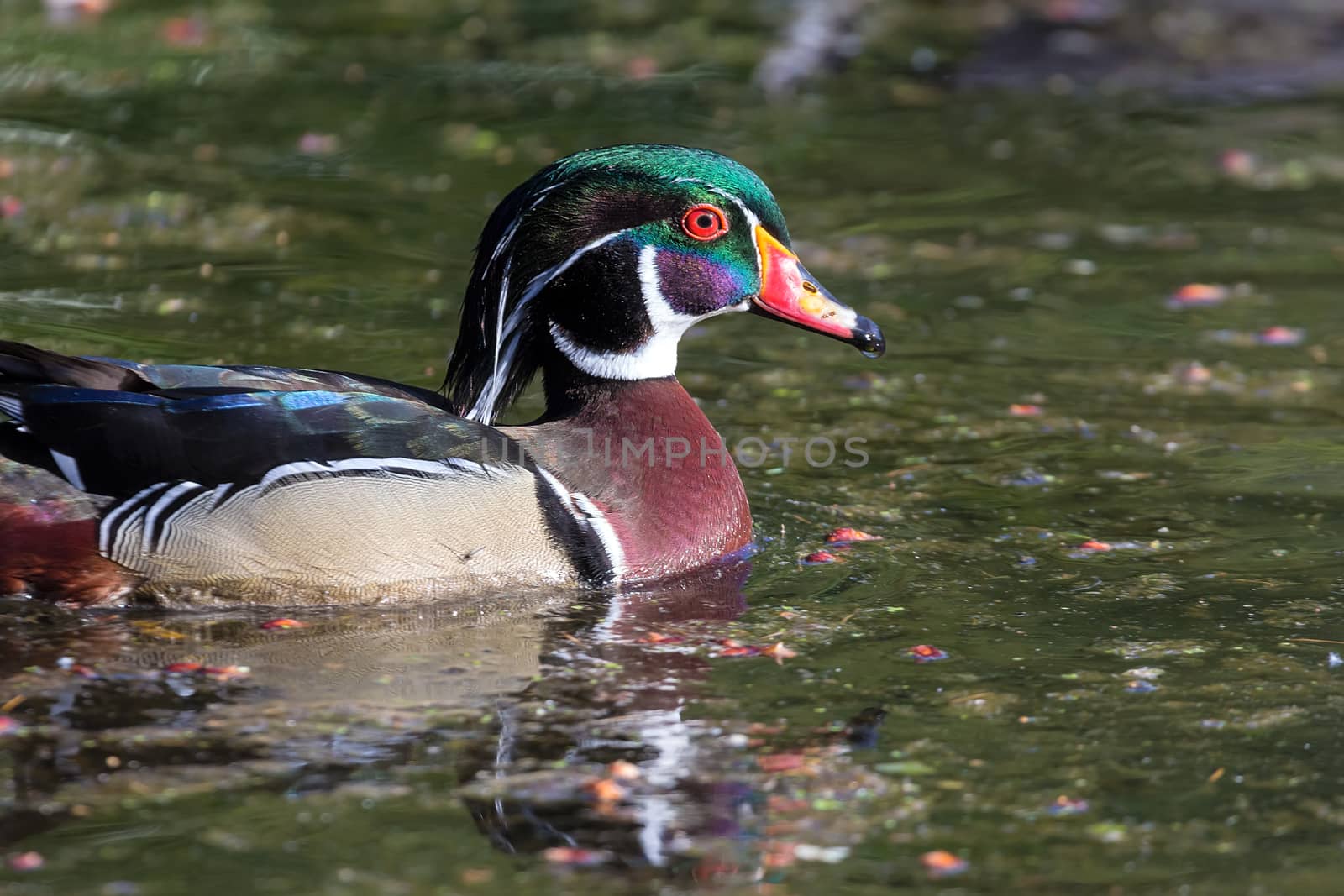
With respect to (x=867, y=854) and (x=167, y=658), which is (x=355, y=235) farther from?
(x=867, y=854)

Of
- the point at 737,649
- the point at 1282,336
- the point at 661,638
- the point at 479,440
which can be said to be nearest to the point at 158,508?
the point at 479,440

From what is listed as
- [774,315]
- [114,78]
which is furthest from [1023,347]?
[114,78]

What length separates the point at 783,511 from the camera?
23.6ft

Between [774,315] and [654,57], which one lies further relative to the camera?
[654,57]

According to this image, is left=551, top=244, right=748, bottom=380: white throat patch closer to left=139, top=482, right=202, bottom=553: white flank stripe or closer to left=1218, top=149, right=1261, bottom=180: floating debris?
left=139, top=482, right=202, bottom=553: white flank stripe

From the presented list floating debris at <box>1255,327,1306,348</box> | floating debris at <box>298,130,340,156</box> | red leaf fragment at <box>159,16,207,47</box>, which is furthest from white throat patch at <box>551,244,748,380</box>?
red leaf fragment at <box>159,16,207,47</box>

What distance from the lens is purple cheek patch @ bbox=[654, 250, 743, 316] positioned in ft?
21.6

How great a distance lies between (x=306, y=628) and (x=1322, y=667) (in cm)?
312

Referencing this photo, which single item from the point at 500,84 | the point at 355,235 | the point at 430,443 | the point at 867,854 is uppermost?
the point at 500,84

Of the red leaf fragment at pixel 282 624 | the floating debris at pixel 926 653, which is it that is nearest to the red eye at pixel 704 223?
the floating debris at pixel 926 653

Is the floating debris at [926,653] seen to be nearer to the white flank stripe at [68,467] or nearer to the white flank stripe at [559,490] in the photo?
the white flank stripe at [559,490]

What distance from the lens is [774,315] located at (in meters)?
6.74

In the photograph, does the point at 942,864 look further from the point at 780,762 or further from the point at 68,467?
the point at 68,467

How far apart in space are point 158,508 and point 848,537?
2447 millimetres
